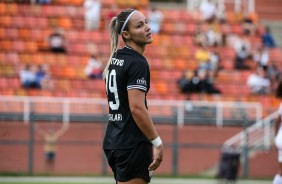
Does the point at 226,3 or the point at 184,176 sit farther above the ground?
the point at 226,3

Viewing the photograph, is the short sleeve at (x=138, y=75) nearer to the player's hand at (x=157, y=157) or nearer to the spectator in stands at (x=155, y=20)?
the player's hand at (x=157, y=157)

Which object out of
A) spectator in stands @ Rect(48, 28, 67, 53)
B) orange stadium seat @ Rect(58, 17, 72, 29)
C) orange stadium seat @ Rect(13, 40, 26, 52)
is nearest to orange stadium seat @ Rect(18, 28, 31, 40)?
orange stadium seat @ Rect(13, 40, 26, 52)

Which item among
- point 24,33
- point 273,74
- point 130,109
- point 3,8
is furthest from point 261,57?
point 130,109

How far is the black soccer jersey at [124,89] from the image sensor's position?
7895 millimetres

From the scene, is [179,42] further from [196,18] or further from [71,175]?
[71,175]

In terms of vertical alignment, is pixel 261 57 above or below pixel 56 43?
below

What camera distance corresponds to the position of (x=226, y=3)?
3275 cm

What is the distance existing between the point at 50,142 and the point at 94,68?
3298 mm

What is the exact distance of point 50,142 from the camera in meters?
24.4

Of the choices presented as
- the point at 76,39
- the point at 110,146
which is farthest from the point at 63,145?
the point at 110,146

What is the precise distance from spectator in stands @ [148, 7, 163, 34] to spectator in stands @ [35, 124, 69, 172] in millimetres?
5704

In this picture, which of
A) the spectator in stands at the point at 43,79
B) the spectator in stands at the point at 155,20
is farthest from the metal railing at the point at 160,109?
the spectator in stands at the point at 155,20

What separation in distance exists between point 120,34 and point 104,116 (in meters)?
16.3

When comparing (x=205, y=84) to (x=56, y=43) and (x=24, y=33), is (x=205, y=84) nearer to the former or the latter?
(x=56, y=43)
